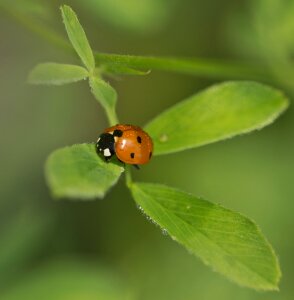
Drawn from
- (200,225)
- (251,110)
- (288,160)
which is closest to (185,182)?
(288,160)

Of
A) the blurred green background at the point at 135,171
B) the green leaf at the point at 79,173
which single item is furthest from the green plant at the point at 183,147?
the blurred green background at the point at 135,171

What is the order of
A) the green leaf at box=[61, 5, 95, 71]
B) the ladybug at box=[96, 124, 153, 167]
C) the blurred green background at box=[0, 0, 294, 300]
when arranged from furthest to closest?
the blurred green background at box=[0, 0, 294, 300] → the ladybug at box=[96, 124, 153, 167] → the green leaf at box=[61, 5, 95, 71]

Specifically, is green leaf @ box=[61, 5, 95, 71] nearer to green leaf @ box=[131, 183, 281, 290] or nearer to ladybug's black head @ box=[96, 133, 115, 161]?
ladybug's black head @ box=[96, 133, 115, 161]

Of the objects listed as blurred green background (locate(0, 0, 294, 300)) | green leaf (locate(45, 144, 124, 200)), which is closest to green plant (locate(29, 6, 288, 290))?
green leaf (locate(45, 144, 124, 200))

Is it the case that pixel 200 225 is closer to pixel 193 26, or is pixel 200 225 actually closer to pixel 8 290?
pixel 8 290

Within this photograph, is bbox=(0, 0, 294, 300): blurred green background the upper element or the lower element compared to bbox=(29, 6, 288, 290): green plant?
upper

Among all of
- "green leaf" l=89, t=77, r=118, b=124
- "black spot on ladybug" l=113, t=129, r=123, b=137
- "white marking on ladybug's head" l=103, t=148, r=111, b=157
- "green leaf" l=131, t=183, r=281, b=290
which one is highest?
"green leaf" l=89, t=77, r=118, b=124

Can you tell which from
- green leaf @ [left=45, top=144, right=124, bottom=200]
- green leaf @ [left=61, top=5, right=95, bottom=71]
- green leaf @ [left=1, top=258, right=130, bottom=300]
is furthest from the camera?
green leaf @ [left=1, top=258, right=130, bottom=300]

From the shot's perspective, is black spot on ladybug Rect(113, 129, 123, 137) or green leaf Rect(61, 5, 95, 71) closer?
green leaf Rect(61, 5, 95, 71)
